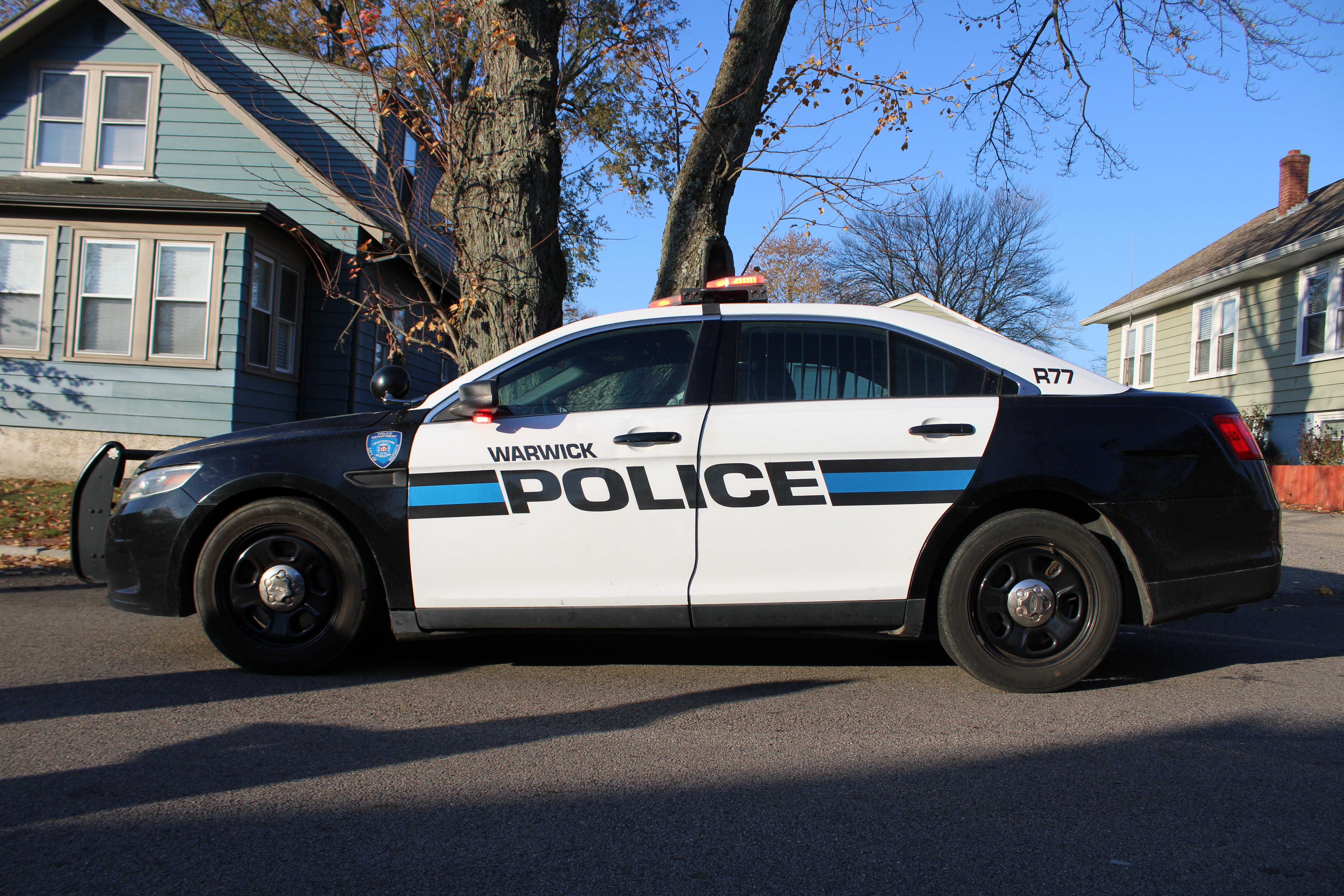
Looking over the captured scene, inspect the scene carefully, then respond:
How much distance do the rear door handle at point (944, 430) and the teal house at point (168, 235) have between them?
9044 mm

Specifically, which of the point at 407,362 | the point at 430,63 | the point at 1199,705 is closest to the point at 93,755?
the point at 1199,705

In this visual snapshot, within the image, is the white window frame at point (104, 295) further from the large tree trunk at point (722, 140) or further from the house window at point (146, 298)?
the large tree trunk at point (722, 140)

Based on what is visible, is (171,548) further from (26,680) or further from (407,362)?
(407,362)

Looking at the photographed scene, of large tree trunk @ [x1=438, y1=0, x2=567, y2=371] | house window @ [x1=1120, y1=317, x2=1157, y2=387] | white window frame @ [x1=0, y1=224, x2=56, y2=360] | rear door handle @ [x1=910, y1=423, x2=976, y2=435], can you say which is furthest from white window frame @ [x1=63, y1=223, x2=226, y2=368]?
house window @ [x1=1120, y1=317, x2=1157, y2=387]

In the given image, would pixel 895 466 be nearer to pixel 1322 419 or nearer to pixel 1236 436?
pixel 1236 436

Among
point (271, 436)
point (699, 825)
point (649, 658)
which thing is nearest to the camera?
point (699, 825)

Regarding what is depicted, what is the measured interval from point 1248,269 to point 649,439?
57.7 feet

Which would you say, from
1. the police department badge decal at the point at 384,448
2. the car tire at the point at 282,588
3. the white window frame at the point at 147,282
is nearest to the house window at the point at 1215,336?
the white window frame at the point at 147,282

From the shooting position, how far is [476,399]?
4.29 m

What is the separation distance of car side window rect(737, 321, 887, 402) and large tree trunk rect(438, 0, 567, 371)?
11.7 ft

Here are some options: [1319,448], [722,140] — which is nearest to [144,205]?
[722,140]

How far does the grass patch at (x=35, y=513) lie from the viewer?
8.28 m

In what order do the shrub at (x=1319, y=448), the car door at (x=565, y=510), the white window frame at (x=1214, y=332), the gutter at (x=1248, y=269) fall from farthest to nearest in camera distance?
the white window frame at (x=1214, y=332)
the gutter at (x=1248, y=269)
the shrub at (x=1319, y=448)
the car door at (x=565, y=510)

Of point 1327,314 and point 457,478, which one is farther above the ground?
point 1327,314
